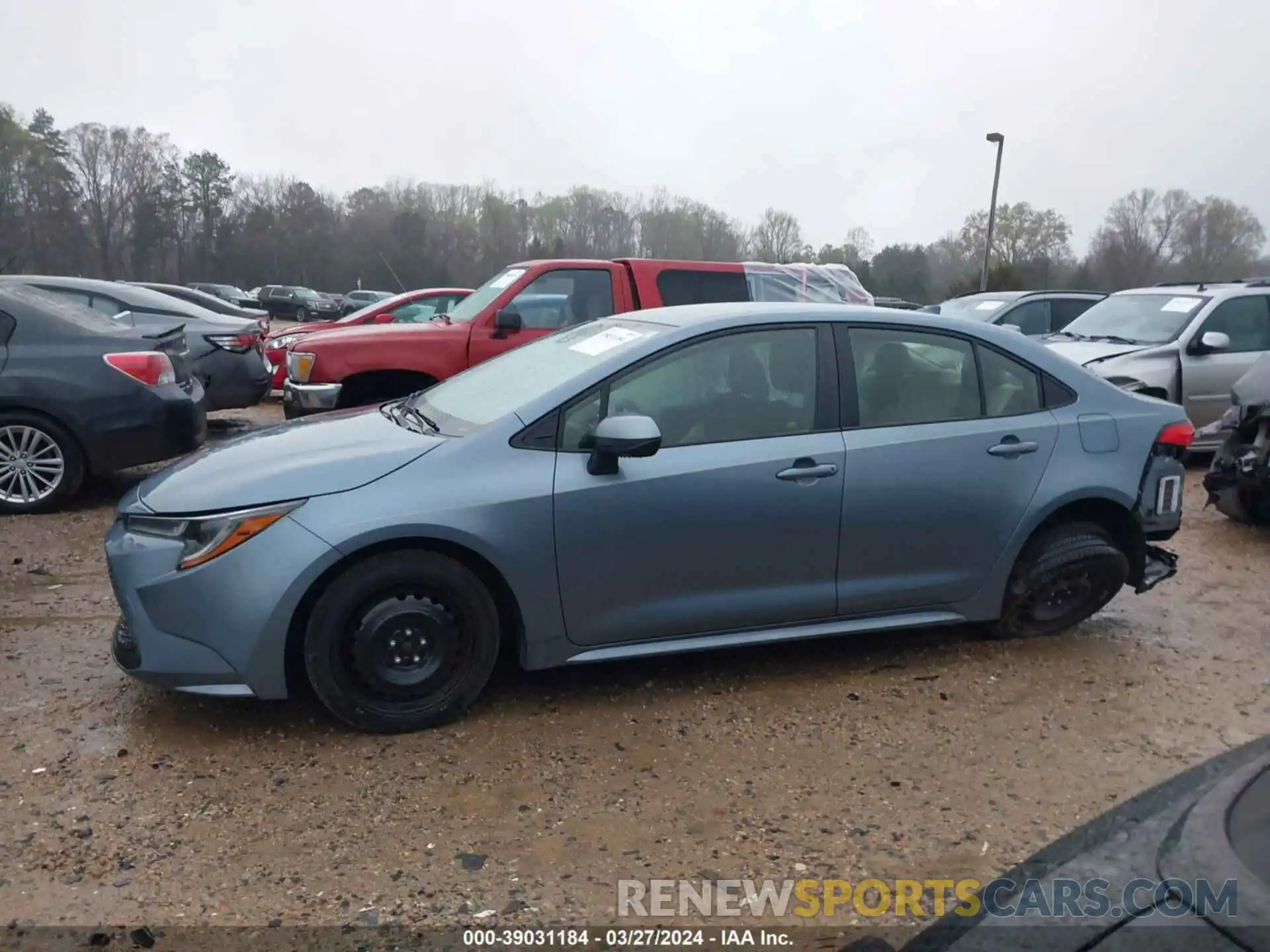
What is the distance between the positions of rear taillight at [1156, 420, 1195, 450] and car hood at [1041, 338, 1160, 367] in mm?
4299

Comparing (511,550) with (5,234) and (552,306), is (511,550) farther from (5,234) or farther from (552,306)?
(5,234)

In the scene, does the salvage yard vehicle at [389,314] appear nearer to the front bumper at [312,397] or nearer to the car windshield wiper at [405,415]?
the front bumper at [312,397]

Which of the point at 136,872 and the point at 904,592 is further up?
the point at 904,592

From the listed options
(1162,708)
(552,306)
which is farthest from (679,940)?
(552,306)

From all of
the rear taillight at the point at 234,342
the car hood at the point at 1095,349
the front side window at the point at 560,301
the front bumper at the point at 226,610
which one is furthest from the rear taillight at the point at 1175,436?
the rear taillight at the point at 234,342

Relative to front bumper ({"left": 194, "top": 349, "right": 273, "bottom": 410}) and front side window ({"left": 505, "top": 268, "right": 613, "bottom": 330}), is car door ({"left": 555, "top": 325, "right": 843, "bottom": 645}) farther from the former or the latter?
front bumper ({"left": 194, "top": 349, "right": 273, "bottom": 410})

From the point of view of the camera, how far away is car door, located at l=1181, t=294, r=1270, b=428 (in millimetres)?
9242

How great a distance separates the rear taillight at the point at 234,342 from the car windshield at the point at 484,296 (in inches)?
90.6

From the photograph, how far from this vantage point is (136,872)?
299 centimetres

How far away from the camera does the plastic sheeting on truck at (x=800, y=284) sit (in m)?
9.36

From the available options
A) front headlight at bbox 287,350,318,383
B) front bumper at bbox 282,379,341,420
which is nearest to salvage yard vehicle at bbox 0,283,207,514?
front bumper at bbox 282,379,341,420

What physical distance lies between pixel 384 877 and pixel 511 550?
123 cm

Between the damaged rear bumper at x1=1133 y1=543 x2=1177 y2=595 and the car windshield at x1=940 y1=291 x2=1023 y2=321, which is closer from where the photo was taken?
the damaged rear bumper at x1=1133 y1=543 x2=1177 y2=595

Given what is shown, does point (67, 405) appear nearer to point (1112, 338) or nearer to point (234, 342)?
point (234, 342)
